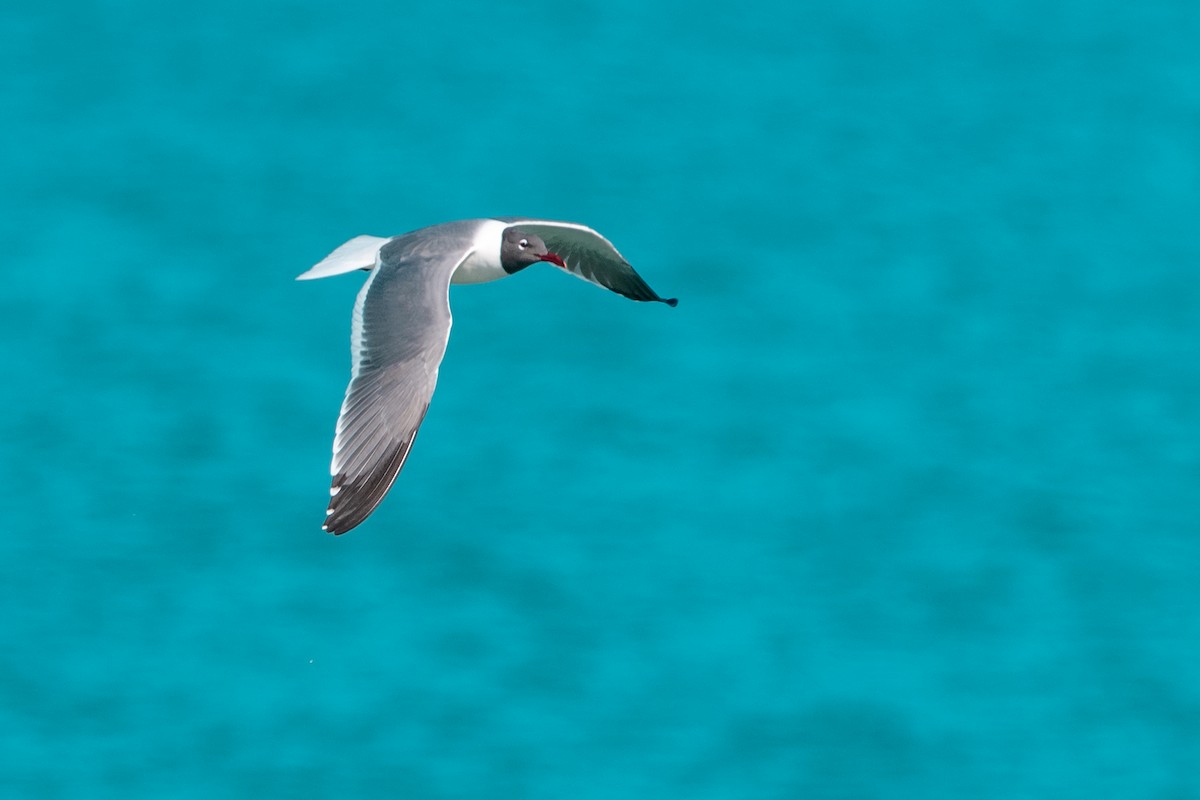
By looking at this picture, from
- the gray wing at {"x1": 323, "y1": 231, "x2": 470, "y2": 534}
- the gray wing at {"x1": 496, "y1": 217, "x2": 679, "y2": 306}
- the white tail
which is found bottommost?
the gray wing at {"x1": 323, "y1": 231, "x2": 470, "y2": 534}

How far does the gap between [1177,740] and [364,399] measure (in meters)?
3.69

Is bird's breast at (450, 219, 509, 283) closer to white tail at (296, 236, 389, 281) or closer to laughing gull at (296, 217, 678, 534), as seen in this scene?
laughing gull at (296, 217, 678, 534)

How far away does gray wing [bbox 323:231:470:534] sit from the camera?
5203mm

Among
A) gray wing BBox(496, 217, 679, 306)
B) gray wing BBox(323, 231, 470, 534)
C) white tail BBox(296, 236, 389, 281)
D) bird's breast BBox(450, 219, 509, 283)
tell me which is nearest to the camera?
gray wing BBox(323, 231, 470, 534)

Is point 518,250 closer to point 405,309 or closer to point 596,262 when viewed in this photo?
point 596,262

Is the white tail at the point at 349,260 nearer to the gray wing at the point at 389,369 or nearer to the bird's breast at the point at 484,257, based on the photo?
the gray wing at the point at 389,369

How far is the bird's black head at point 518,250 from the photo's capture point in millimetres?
6133

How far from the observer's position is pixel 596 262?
258 inches

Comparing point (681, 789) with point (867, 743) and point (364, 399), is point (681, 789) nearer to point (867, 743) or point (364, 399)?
point (867, 743)

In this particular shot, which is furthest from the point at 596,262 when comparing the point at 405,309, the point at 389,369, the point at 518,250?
the point at 389,369

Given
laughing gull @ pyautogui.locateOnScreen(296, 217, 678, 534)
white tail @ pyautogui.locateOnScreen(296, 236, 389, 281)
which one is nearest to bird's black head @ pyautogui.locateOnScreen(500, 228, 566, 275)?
laughing gull @ pyautogui.locateOnScreen(296, 217, 678, 534)

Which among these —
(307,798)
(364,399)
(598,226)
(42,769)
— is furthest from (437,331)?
(598,226)

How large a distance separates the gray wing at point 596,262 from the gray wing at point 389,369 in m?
0.54

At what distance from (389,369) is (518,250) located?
834mm
